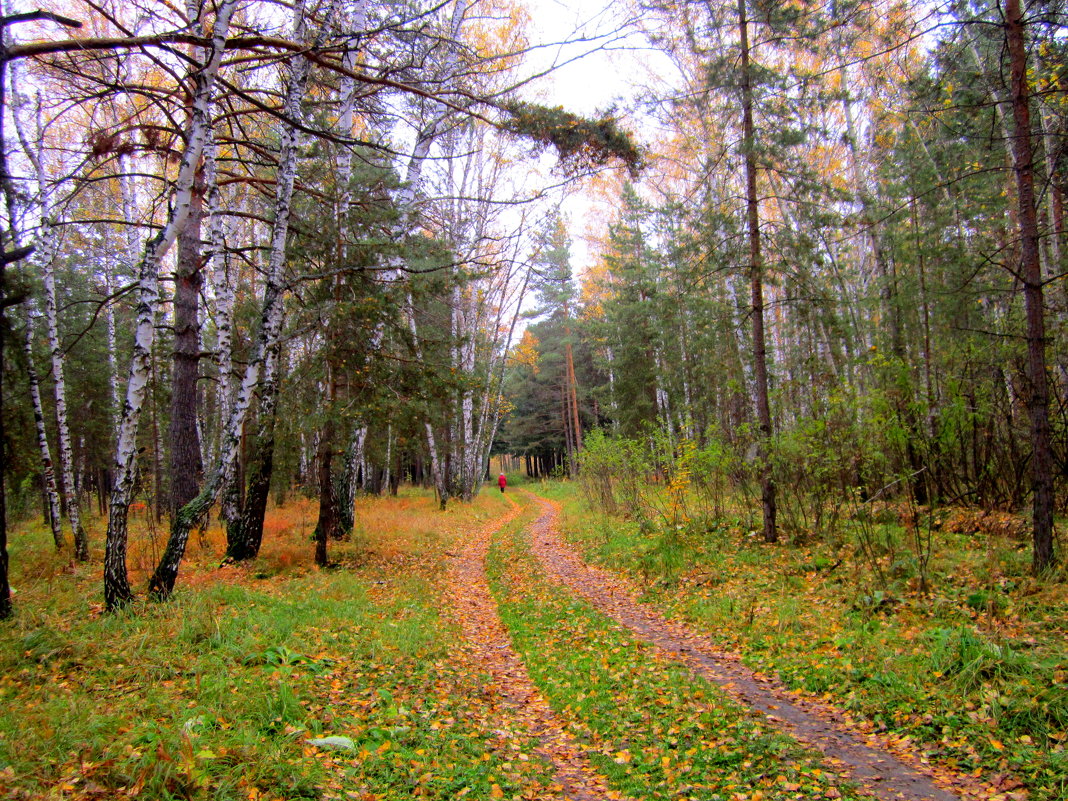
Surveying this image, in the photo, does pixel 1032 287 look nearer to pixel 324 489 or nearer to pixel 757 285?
pixel 757 285

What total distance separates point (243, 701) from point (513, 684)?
2.48m

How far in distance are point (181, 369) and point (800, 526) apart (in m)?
11.3

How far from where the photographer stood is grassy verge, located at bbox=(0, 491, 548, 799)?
10.5ft

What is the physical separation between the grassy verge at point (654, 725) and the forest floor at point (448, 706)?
0.02 m

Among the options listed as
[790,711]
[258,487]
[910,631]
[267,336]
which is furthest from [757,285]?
[258,487]

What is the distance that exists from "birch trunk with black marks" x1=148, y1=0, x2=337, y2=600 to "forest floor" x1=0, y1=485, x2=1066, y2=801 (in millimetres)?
708

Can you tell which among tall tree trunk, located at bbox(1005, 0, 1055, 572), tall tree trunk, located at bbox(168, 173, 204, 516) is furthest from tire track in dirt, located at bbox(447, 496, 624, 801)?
tall tree trunk, located at bbox(1005, 0, 1055, 572)

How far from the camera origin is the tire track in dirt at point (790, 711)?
355cm

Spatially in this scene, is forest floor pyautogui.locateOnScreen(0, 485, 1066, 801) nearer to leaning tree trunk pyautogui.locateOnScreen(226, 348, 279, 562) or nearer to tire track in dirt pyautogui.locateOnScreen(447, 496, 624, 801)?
tire track in dirt pyautogui.locateOnScreen(447, 496, 624, 801)

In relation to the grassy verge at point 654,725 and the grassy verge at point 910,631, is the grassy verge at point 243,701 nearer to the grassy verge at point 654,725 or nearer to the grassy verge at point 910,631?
the grassy verge at point 654,725

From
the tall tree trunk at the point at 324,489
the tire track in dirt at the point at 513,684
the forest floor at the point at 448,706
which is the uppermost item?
the tall tree trunk at the point at 324,489

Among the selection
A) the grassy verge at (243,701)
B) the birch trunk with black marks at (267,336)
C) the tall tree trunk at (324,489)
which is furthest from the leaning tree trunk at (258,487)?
the grassy verge at (243,701)

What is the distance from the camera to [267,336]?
8.04 m

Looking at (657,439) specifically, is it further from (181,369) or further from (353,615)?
(181,369)
